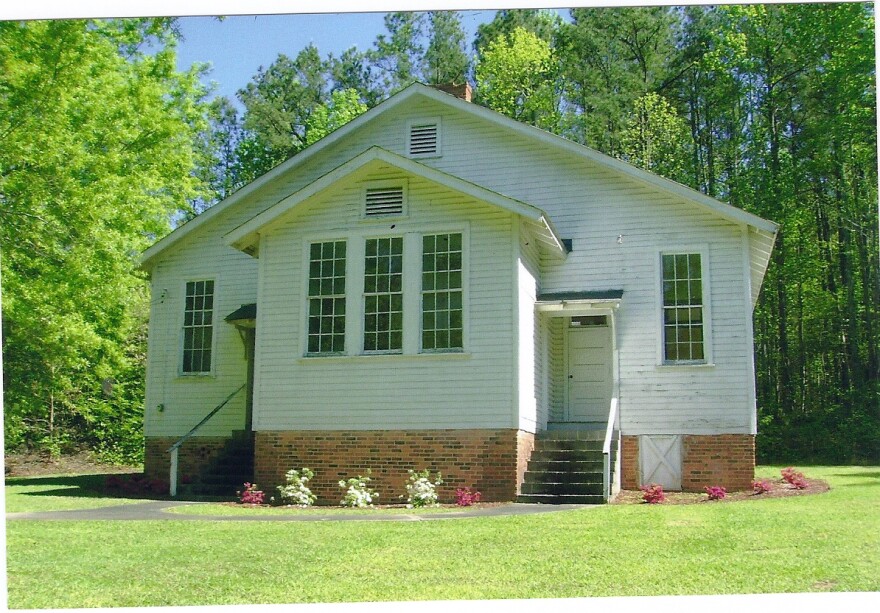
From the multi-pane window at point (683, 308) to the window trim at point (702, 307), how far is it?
0.03 metres

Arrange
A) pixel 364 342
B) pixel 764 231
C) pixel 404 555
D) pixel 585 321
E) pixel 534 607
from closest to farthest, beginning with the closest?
pixel 534 607 → pixel 404 555 → pixel 364 342 → pixel 764 231 → pixel 585 321

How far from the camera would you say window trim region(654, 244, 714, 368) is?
48.3 ft

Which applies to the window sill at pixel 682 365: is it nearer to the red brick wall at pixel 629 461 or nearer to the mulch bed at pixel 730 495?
the red brick wall at pixel 629 461

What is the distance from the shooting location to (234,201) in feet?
57.2

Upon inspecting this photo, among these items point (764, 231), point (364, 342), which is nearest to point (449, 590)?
point (364, 342)

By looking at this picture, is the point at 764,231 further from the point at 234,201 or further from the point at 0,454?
the point at 0,454

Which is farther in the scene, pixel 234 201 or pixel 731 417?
pixel 234 201

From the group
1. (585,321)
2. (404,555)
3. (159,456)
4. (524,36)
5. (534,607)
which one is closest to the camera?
(534,607)

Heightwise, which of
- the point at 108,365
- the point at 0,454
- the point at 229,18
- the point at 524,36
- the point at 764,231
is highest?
the point at 524,36

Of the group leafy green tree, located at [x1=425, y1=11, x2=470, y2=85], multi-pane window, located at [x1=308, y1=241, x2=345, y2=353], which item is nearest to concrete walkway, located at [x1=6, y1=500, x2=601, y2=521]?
multi-pane window, located at [x1=308, y1=241, x2=345, y2=353]

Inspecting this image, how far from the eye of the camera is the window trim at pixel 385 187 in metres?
13.7

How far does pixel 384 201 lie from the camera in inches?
543

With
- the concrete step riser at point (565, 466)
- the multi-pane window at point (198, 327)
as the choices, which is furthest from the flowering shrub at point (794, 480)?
the multi-pane window at point (198, 327)

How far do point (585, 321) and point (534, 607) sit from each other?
352 inches
